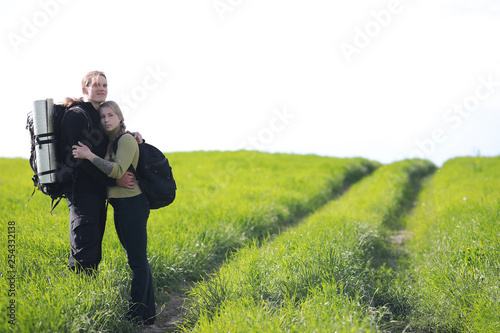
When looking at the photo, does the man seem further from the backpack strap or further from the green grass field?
the green grass field

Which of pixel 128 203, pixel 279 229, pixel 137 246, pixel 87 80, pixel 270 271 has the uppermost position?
pixel 87 80

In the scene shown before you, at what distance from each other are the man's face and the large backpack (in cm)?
24

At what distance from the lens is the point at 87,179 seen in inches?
162

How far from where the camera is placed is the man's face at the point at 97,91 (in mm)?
4184

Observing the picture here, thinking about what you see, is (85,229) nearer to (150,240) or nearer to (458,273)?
(150,240)

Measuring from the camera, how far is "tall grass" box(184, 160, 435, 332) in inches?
138

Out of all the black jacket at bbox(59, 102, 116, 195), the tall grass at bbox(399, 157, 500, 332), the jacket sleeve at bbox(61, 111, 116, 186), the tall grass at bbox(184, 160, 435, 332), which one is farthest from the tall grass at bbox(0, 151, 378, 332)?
the tall grass at bbox(399, 157, 500, 332)

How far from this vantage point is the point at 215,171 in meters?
15.2

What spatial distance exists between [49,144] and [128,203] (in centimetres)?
103

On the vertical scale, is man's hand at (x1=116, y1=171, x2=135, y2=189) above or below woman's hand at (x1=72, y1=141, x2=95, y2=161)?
below

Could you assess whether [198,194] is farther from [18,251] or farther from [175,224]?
[18,251]

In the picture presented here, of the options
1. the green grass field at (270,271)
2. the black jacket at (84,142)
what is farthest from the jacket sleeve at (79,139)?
the green grass field at (270,271)

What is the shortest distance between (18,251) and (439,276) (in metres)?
5.32

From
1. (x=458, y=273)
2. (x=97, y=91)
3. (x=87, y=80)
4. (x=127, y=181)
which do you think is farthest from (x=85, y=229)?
(x=458, y=273)
